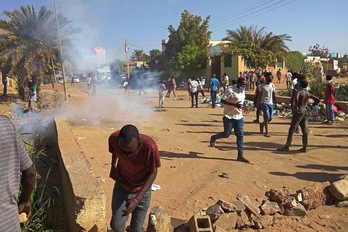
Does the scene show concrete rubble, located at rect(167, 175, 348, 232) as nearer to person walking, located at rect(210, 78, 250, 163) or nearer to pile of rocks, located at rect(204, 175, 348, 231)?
pile of rocks, located at rect(204, 175, 348, 231)

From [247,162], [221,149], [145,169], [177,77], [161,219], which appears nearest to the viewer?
[145,169]

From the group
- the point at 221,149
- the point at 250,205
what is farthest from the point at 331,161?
the point at 250,205

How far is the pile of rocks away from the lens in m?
3.55

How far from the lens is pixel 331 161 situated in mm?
6191

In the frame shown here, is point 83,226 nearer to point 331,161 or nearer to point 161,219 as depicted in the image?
point 161,219

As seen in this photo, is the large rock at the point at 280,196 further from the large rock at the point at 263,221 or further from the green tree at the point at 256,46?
the green tree at the point at 256,46

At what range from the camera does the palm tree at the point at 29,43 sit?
19062 millimetres

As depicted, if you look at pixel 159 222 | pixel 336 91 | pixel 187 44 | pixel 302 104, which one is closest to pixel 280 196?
pixel 159 222

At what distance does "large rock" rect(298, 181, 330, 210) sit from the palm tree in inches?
717

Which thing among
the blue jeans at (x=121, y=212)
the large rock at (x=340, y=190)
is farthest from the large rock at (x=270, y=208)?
the blue jeans at (x=121, y=212)

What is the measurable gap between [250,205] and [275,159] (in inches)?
110

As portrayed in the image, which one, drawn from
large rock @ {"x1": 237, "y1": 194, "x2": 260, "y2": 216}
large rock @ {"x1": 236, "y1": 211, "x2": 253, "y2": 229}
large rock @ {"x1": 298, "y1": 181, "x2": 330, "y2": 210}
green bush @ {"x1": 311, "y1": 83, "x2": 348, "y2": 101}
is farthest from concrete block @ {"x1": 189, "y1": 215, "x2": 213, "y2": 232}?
green bush @ {"x1": 311, "y1": 83, "x2": 348, "y2": 101}

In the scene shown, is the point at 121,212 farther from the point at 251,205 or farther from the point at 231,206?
the point at 251,205

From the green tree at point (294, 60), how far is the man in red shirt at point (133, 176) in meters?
29.6
